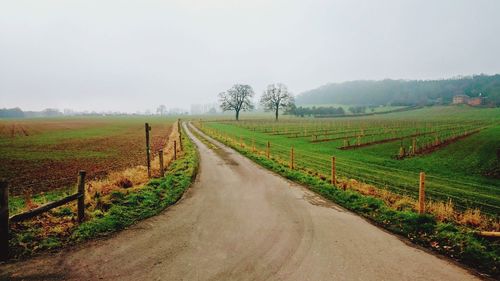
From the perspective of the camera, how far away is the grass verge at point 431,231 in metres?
6.75

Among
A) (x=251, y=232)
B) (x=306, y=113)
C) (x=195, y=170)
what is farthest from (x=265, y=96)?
(x=251, y=232)

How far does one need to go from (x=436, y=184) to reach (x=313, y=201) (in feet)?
31.0

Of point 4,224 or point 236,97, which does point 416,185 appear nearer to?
point 4,224

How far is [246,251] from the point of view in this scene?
702cm

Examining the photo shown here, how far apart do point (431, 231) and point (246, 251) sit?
5.68m

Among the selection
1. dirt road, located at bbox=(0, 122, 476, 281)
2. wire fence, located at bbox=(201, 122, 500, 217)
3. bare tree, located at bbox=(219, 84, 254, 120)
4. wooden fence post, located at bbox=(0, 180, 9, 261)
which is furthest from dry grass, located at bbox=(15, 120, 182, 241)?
bare tree, located at bbox=(219, 84, 254, 120)

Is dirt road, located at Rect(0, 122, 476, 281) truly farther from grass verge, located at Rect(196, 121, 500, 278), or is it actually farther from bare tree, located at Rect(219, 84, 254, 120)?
bare tree, located at Rect(219, 84, 254, 120)

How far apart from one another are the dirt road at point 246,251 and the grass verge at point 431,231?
0.57m

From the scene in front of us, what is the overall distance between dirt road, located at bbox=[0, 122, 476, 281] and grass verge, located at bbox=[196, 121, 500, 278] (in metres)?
0.57

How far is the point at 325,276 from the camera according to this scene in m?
5.97

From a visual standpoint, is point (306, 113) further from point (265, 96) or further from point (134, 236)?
point (134, 236)

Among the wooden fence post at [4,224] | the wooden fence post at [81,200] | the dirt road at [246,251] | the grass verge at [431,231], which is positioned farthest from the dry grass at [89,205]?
the grass verge at [431,231]

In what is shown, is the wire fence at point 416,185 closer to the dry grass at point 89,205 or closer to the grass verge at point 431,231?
the grass verge at point 431,231

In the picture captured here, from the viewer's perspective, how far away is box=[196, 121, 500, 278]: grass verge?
6750 mm
